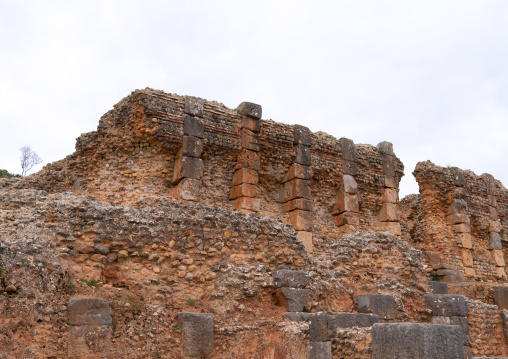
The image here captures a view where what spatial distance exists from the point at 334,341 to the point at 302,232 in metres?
9.07

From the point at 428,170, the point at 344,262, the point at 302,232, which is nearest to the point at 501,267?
the point at 428,170

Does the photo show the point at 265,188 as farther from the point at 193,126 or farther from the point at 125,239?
the point at 125,239

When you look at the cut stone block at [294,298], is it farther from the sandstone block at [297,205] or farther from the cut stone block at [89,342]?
the sandstone block at [297,205]

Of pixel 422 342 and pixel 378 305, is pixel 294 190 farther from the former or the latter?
pixel 422 342

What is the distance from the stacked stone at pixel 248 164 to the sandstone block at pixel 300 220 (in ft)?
4.86

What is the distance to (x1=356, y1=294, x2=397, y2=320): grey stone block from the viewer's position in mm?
9586

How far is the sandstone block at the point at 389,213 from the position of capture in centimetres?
1858

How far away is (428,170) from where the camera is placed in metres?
20.3

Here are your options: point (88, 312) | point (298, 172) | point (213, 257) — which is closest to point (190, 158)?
point (298, 172)

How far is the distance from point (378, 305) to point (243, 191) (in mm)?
6324

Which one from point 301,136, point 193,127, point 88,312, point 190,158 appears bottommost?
point 88,312

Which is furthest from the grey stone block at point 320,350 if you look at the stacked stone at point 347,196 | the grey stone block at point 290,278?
the stacked stone at point 347,196

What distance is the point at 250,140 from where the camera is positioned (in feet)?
51.6

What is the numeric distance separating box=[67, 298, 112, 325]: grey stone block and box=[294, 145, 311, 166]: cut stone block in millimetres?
10644
